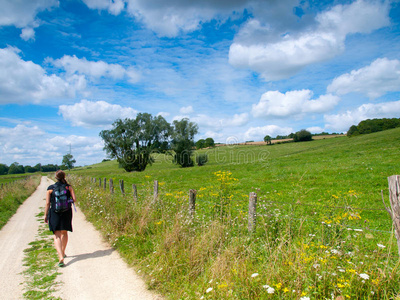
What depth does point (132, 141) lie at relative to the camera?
5178 cm

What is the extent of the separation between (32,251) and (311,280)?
7.19 m

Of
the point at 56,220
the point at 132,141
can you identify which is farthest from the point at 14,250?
the point at 132,141

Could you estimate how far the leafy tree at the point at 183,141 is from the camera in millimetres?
54656

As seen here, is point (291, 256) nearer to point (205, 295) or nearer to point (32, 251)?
point (205, 295)

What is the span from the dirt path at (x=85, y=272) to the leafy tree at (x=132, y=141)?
145ft

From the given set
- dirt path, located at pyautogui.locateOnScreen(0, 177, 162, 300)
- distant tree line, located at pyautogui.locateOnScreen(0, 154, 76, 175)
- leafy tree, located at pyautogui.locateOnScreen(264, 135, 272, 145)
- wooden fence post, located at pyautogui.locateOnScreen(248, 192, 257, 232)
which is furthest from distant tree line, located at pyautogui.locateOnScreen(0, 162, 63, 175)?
wooden fence post, located at pyautogui.locateOnScreen(248, 192, 257, 232)

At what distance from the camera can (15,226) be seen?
10453mm

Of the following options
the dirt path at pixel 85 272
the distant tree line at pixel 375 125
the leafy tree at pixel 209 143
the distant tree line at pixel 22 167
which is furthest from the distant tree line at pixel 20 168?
the dirt path at pixel 85 272

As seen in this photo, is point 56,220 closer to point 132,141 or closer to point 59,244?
point 59,244

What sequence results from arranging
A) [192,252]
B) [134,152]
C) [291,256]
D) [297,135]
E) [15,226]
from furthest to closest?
[297,135] < [134,152] < [15,226] < [192,252] < [291,256]

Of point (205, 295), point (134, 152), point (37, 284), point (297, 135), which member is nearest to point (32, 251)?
point (37, 284)

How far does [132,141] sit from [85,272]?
47.9 metres

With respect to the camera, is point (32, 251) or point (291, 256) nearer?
point (291, 256)

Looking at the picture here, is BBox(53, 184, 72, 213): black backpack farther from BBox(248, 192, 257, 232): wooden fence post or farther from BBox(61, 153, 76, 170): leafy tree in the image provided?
BBox(61, 153, 76, 170): leafy tree
